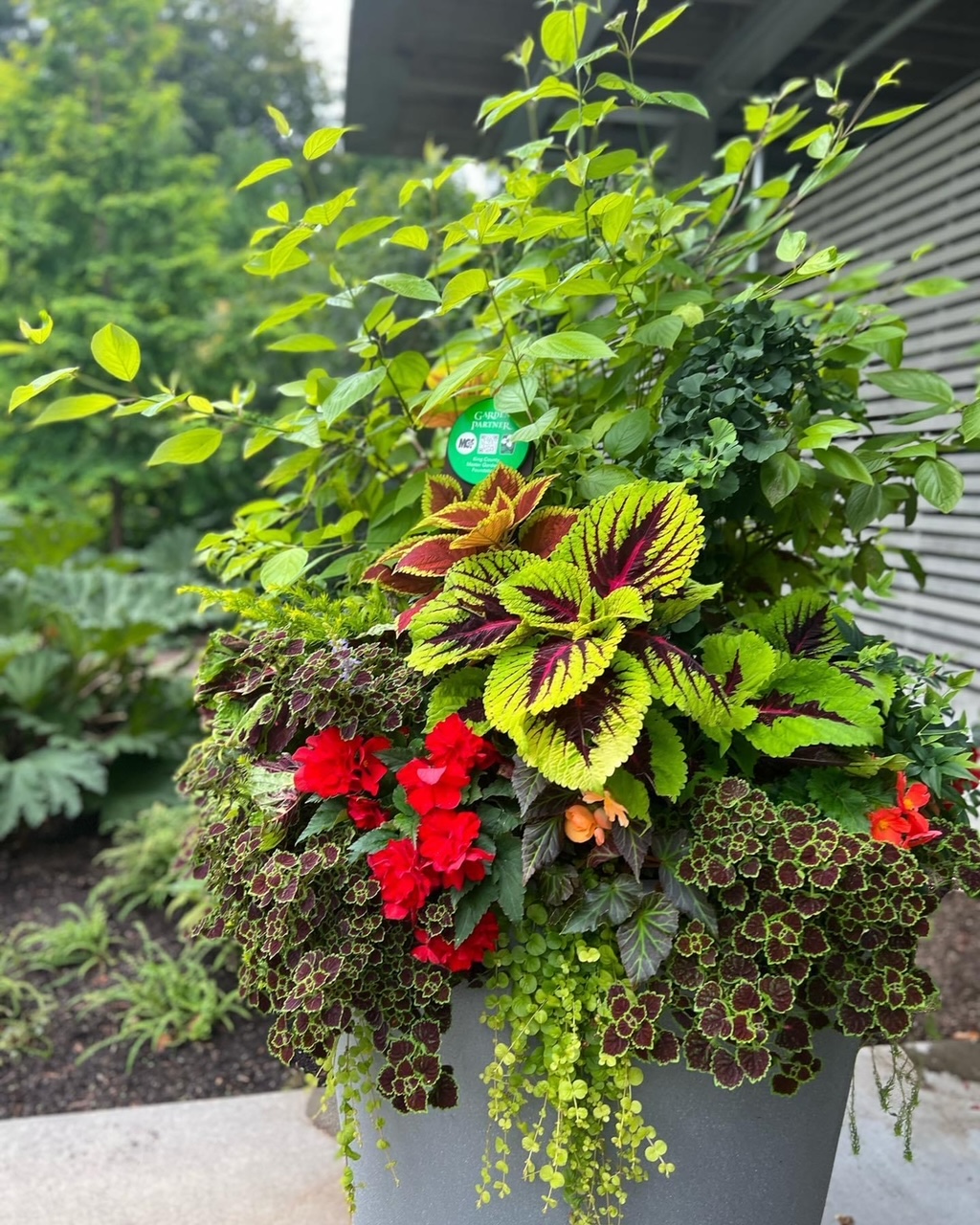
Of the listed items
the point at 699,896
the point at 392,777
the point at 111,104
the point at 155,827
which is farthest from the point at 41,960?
the point at 111,104

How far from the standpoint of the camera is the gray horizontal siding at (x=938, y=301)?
2.72 metres

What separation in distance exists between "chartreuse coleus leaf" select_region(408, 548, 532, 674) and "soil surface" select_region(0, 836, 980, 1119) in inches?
45.8

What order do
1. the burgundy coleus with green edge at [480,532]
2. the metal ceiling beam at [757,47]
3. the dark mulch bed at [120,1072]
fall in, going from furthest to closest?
1. the metal ceiling beam at [757,47]
2. the dark mulch bed at [120,1072]
3. the burgundy coleus with green edge at [480,532]

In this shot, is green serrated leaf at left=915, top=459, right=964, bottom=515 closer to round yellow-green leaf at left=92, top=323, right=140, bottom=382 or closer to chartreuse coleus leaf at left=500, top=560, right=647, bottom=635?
chartreuse coleus leaf at left=500, top=560, right=647, bottom=635

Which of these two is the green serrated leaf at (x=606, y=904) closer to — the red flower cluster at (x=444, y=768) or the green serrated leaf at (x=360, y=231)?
the red flower cluster at (x=444, y=768)

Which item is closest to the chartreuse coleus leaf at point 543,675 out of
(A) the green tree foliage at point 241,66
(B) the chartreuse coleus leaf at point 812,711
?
(B) the chartreuse coleus leaf at point 812,711

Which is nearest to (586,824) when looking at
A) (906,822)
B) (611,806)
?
(611,806)

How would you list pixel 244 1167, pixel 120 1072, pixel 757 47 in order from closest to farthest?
pixel 244 1167, pixel 120 1072, pixel 757 47

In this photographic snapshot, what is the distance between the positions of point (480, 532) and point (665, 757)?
1.13 feet

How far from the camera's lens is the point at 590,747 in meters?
0.98

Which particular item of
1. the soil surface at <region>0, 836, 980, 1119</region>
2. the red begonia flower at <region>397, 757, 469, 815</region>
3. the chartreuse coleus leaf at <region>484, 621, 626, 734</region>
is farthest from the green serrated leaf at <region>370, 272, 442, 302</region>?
the soil surface at <region>0, 836, 980, 1119</region>

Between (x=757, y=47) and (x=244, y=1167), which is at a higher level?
(x=757, y=47)

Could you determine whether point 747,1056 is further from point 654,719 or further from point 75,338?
point 75,338

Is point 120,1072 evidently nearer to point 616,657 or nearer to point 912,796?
point 616,657
